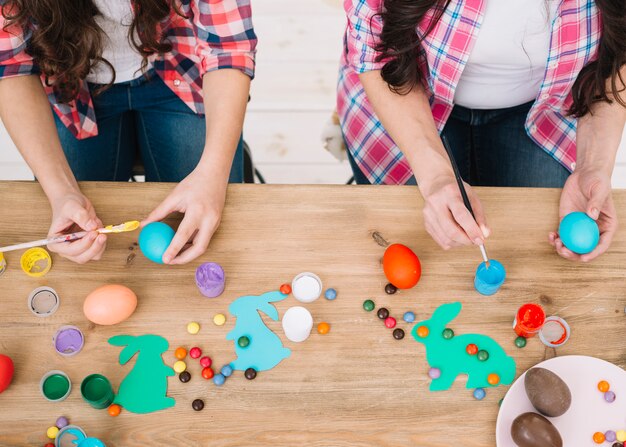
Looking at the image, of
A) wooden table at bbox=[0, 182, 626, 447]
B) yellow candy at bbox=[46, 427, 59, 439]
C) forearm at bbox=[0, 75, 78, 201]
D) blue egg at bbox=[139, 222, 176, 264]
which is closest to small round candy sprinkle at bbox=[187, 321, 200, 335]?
wooden table at bbox=[0, 182, 626, 447]

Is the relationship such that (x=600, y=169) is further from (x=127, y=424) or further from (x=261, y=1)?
(x=261, y=1)

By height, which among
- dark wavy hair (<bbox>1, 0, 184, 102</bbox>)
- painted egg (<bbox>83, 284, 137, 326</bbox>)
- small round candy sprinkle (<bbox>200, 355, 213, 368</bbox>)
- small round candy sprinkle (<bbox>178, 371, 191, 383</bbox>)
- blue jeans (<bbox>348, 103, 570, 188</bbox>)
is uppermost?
dark wavy hair (<bbox>1, 0, 184, 102</bbox>)

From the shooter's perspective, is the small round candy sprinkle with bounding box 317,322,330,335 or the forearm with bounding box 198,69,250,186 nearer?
the small round candy sprinkle with bounding box 317,322,330,335

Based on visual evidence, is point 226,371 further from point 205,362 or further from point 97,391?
point 97,391

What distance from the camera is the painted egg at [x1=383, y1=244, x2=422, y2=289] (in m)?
0.80

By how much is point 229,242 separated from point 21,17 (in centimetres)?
51

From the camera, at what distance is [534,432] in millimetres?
708

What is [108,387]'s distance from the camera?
0.75 metres

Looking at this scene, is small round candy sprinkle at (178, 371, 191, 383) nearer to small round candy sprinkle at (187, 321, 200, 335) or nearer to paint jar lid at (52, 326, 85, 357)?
small round candy sprinkle at (187, 321, 200, 335)

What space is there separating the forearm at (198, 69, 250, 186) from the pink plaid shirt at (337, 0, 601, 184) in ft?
0.82

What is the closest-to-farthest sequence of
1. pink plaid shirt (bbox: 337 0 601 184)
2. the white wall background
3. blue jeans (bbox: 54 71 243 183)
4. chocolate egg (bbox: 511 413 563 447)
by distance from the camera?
chocolate egg (bbox: 511 413 563 447), pink plaid shirt (bbox: 337 0 601 184), blue jeans (bbox: 54 71 243 183), the white wall background

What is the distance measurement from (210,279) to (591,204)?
651 mm

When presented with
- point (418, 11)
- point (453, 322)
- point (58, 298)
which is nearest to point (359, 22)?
point (418, 11)

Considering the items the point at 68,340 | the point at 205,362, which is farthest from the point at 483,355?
the point at 68,340
